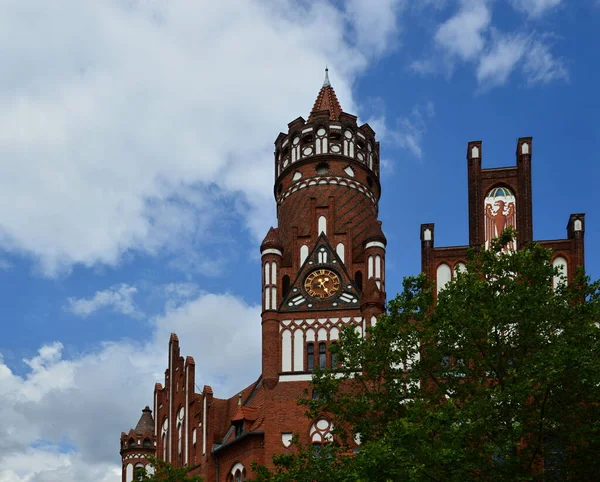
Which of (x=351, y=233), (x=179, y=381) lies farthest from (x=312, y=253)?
(x=179, y=381)

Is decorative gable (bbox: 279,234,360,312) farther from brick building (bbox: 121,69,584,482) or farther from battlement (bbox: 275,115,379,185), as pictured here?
battlement (bbox: 275,115,379,185)

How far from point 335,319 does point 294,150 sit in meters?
10.9

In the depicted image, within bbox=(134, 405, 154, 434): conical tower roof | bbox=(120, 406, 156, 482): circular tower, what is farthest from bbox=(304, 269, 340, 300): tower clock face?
bbox=(134, 405, 154, 434): conical tower roof

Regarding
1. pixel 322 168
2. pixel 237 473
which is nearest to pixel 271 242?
pixel 322 168

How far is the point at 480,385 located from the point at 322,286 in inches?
792

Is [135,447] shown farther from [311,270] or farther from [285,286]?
[311,270]

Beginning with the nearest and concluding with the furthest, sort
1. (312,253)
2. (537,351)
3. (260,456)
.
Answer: (537,351) → (260,456) → (312,253)

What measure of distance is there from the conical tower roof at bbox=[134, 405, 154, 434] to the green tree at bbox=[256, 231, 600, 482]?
115 feet

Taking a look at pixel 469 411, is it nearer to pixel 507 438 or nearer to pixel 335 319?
pixel 507 438

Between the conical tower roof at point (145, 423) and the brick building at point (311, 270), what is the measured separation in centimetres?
1098

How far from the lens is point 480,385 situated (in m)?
31.2

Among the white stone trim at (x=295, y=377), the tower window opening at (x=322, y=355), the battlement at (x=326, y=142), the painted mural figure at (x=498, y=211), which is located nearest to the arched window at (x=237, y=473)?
the white stone trim at (x=295, y=377)

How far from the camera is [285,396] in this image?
157 ft

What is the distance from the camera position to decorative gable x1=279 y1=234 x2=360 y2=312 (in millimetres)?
49969
